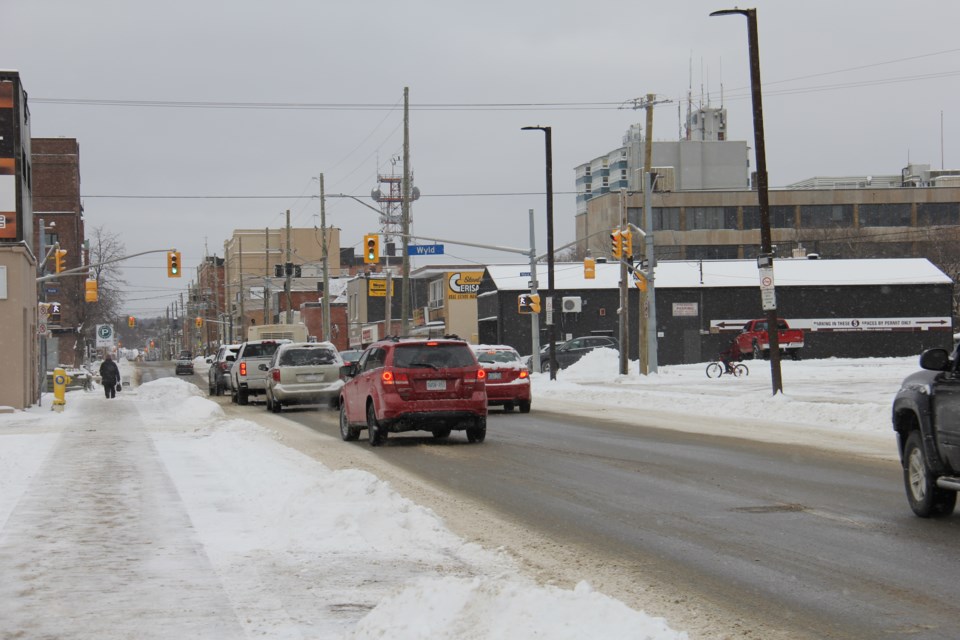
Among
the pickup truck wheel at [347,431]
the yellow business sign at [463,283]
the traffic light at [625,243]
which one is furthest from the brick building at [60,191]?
the pickup truck wheel at [347,431]

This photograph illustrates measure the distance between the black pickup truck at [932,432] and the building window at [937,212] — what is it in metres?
123

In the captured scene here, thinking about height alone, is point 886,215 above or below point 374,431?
above

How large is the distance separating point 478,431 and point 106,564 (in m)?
11.4

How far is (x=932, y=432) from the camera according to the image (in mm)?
10062

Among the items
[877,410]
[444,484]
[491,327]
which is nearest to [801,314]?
[491,327]

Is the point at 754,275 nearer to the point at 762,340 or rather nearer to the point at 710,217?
the point at 762,340

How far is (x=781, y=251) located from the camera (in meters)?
123

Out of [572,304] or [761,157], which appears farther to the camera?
[572,304]

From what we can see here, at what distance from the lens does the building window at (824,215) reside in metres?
126

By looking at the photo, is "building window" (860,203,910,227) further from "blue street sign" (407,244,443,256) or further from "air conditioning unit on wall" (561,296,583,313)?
"blue street sign" (407,244,443,256)

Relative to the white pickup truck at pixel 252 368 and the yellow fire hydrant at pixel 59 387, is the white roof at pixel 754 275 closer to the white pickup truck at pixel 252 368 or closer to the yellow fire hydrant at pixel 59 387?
the white pickup truck at pixel 252 368

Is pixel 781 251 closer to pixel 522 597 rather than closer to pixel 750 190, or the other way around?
pixel 750 190

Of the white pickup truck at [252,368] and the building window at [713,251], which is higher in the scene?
the building window at [713,251]

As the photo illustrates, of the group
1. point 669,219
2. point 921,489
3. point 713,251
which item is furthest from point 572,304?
point 713,251
